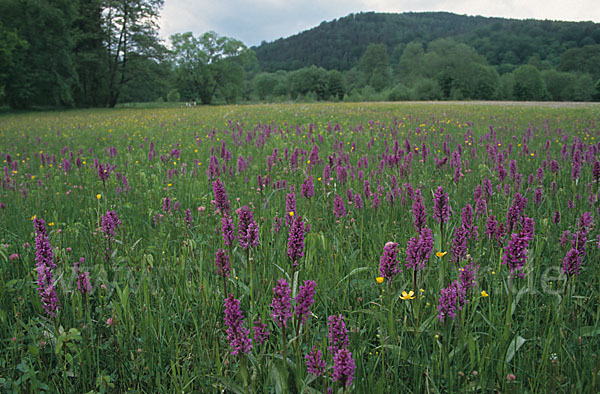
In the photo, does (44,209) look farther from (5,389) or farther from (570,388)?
(570,388)

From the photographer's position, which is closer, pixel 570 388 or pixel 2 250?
pixel 570 388

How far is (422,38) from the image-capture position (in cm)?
14438

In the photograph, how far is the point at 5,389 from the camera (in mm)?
1520

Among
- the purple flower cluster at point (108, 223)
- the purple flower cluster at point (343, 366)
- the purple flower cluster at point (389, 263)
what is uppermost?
the purple flower cluster at point (389, 263)

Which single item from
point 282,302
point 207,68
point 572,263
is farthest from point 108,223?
point 207,68

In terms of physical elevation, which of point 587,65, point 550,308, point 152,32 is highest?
point 587,65

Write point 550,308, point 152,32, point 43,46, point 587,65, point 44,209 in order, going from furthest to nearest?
point 587,65 < point 152,32 < point 43,46 < point 44,209 < point 550,308

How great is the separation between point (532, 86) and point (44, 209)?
314 feet

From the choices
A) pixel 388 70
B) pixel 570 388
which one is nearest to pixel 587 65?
pixel 388 70

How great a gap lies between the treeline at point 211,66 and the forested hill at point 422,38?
61cm

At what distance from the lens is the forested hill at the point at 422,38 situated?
4045 inches

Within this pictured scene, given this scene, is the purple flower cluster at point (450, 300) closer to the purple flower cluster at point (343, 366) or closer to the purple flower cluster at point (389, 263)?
the purple flower cluster at point (389, 263)

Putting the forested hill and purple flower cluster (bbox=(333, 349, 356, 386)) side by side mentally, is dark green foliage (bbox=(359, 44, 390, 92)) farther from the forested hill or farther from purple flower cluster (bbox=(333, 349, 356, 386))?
purple flower cluster (bbox=(333, 349, 356, 386))

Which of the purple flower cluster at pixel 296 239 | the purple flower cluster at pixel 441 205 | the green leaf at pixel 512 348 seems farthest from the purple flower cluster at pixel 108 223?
the green leaf at pixel 512 348
